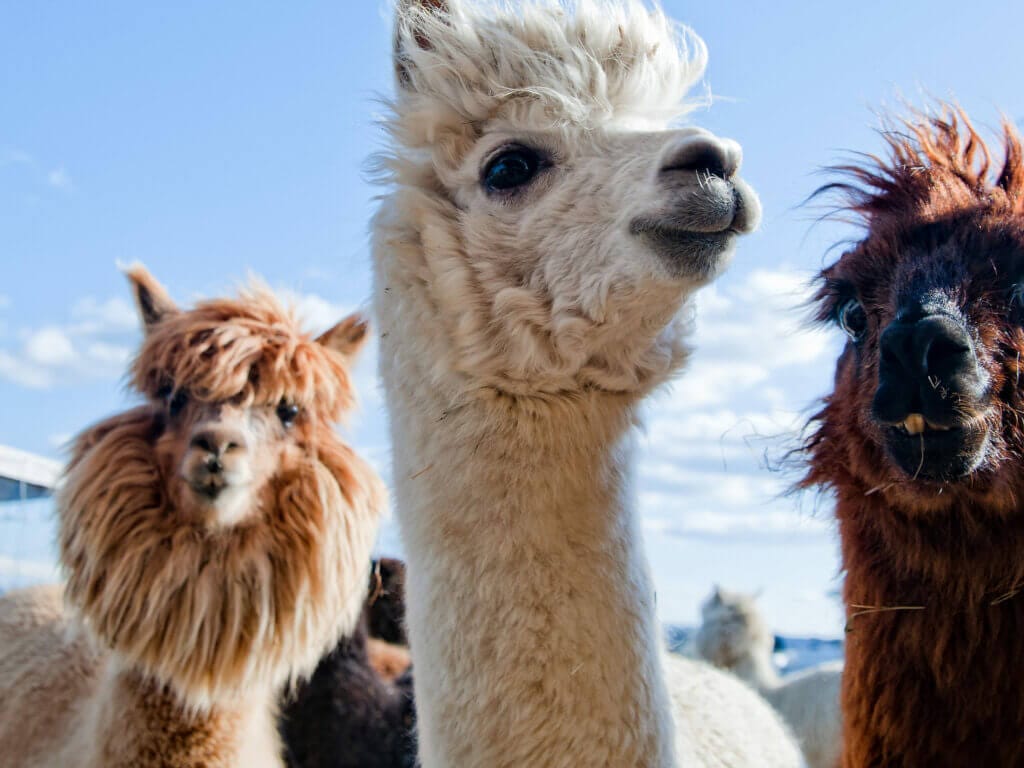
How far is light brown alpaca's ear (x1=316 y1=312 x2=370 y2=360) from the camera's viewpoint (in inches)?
182

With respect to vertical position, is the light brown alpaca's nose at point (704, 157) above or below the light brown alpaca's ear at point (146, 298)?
below

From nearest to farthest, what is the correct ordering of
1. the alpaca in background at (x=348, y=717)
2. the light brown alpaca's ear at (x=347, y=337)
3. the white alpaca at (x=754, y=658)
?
1. the alpaca in background at (x=348, y=717)
2. the light brown alpaca's ear at (x=347, y=337)
3. the white alpaca at (x=754, y=658)

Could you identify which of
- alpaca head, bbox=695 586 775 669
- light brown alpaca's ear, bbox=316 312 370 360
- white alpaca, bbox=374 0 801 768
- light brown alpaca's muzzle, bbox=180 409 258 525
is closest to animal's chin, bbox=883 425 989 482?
white alpaca, bbox=374 0 801 768

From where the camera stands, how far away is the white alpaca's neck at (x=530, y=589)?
2141 mm

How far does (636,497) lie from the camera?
253 cm

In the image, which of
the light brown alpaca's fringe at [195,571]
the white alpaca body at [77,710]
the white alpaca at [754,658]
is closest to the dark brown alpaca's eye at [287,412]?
the light brown alpaca's fringe at [195,571]

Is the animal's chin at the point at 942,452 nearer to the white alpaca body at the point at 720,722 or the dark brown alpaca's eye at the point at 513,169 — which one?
the white alpaca body at the point at 720,722

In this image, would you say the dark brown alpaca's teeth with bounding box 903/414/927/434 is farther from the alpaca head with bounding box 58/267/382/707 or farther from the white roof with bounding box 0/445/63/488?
the white roof with bounding box 0/445/63/488

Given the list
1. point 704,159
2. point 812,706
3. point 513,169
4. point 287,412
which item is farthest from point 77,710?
point 812,706

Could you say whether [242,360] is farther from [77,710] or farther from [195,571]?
[77,710]

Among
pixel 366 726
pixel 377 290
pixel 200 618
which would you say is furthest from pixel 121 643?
pixel 377 290

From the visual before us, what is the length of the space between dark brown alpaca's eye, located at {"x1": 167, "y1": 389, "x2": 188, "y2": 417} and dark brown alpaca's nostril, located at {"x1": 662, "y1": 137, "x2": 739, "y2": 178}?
265cm

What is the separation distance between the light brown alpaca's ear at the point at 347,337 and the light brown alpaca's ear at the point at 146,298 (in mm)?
735

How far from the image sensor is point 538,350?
7.72ft
